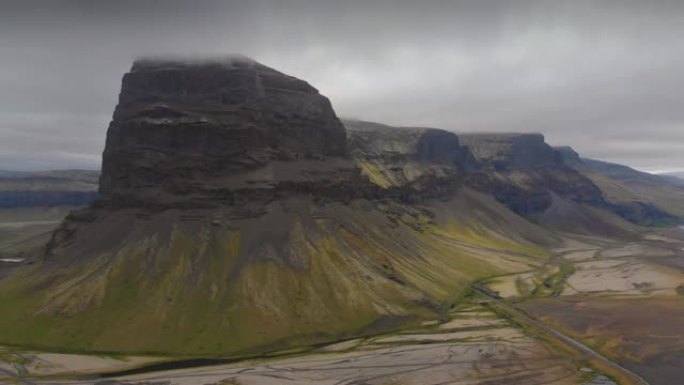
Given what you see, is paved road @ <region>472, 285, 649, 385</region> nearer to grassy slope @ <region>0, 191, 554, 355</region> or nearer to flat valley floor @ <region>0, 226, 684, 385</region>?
flat valley floor @ <region>0, 226, 684, 385</region>

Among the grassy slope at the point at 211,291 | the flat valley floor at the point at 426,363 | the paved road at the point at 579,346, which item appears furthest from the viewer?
the grassy slope at the point at 211,291

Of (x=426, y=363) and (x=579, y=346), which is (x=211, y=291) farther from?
(x=579, y=346)

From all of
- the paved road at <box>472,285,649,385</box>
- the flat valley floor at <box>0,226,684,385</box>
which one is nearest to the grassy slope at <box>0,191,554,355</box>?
the flat valley floor at <box>0,226,684,385</box>

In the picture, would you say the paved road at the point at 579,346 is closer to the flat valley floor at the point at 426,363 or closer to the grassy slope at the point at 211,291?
the flat valley floor at the point at 426,363

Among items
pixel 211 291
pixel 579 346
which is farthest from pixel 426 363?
pixel 211 291

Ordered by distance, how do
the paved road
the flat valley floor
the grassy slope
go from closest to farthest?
the flat valley floor
the paved road
the grassy slope

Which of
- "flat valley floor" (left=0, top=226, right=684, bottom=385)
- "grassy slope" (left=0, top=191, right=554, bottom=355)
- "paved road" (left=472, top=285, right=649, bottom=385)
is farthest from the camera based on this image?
"grassy slope" (left=0, top=191, right=554, bottom=355)

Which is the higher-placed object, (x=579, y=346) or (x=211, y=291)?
(x=211, y=291)

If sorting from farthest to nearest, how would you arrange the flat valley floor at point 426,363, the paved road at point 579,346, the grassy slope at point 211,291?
the grassy slope at point 211,291
the paved road at point 579,346
the flat valley floor at point 426,363

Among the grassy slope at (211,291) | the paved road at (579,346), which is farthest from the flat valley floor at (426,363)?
the grassy slope at (211,291)
